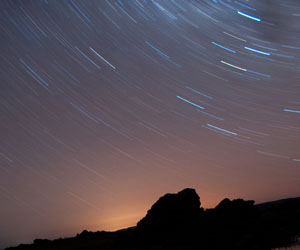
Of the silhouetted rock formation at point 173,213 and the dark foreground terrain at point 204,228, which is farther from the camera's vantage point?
the silhouetted rock formation at point 173,213

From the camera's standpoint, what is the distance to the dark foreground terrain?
18609 mm

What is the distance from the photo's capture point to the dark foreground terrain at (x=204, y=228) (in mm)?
18609

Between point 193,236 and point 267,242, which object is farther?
point 193,236

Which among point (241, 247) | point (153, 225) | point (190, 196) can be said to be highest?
point (190, 196)

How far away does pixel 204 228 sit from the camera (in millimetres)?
22281

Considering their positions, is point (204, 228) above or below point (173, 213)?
below

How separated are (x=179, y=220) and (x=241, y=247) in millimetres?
8212

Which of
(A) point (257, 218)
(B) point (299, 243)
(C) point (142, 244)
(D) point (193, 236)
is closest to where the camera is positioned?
(B) point (299, 243)

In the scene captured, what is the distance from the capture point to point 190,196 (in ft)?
85.9

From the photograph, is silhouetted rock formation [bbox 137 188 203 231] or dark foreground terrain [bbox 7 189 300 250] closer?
dark foreground terrain [bbox 7 189 300 250]

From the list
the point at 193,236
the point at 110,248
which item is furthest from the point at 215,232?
the point at 110,248

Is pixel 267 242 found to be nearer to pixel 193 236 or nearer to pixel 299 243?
pixel 299 243

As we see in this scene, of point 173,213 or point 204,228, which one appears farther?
point 173,213

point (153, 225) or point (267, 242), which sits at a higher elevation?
point (153, 225)
